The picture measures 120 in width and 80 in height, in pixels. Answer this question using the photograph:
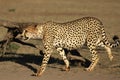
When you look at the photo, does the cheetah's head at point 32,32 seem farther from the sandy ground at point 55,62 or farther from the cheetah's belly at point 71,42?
the sandy ground at point 55,62

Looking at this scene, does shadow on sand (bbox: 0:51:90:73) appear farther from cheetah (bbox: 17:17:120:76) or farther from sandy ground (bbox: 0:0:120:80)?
cheetah (bbox: 17:17:120:76)

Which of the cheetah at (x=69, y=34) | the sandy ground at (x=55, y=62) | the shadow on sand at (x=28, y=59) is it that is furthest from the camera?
the shadow on sand at (x=28, y=59)

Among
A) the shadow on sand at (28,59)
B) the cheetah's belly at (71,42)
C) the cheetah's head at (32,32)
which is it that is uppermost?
the cheetah's head at (32,32)

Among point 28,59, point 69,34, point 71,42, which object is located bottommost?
point 28,59

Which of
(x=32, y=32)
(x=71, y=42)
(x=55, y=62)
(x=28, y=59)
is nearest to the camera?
(x=32, y=32)

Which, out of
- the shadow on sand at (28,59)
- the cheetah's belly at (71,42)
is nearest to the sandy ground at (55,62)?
the shadow on sand at (28,59)

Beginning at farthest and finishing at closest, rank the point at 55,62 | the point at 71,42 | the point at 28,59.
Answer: the point at 28,59 → the point at 55,62 → the point at 71,42

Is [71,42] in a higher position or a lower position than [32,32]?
lower

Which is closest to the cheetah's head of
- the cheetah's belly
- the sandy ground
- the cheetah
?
the cheetah

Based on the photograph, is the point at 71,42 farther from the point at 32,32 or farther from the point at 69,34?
the point at 32,32

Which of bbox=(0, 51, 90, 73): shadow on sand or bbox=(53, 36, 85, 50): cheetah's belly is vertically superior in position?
bbox=(53, 36, 85, 50): cheetah's belly

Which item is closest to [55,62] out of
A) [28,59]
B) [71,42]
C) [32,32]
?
[28,59]

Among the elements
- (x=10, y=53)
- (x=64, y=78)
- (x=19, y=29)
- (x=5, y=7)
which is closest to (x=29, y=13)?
(x=5, y=7)

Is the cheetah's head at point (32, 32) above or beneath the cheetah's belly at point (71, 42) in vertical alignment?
above
